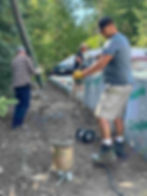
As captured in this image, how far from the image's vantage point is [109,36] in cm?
520

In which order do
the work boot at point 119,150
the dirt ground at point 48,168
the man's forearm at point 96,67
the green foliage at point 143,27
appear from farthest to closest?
the green foliage at point 143,27 → the work boot at point 119,150 → the man's forearm at point 96,67 → the dirt ground at point 48,168

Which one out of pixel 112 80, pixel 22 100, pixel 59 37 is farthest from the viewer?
pixel 59 37

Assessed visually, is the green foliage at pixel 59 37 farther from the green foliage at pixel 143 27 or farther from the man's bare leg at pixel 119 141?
the man's bare leg at pixel 119 141

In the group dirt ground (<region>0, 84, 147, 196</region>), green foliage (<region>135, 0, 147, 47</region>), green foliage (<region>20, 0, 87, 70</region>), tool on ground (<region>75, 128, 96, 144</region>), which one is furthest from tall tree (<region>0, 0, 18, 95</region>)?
green foliage (<region>135, 0, 147, 47</region>)

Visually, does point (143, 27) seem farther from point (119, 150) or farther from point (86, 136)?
point (119, 150)

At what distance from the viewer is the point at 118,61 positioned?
5180 millimetres

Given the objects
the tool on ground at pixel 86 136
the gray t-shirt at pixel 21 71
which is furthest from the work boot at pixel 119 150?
the gray t-shirt at pixel 21 71

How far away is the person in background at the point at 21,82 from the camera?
735 centimetres

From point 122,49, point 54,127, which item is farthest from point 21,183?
point 54,127

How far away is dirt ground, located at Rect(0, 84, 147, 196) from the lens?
4469mm

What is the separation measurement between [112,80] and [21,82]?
8.49ft

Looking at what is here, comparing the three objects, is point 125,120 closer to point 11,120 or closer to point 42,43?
point 11,120

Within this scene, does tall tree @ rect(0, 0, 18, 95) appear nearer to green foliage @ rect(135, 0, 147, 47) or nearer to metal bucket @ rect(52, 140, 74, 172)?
metal bucket @ rect(52, 140, 74, 172)

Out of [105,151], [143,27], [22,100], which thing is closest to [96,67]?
[105,151]
